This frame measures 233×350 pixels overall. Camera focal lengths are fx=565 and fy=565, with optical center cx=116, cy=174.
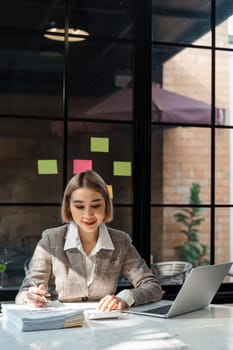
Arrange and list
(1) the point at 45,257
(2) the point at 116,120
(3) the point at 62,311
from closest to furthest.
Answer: (3) the point at 62,311, (1) the point at 45,257, (2) the point at 116,120

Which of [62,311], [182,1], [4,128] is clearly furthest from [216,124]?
[62,311]

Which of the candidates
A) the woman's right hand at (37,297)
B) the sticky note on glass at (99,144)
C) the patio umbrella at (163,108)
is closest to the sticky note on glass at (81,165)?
the sticky note on glass at (99,144)

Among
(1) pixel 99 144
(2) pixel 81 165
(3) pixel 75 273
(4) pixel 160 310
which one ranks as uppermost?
(1) pixel 99 144

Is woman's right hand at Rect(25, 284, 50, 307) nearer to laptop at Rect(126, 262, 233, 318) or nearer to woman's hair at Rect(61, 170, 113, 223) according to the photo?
laptop at Rect(126, 262, 233, 318)

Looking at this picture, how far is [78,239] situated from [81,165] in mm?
754

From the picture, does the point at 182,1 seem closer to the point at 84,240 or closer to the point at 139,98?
the point at 139,98

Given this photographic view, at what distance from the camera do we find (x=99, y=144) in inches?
127

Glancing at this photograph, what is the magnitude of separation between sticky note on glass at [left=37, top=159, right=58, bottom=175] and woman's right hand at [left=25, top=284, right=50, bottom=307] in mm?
1017

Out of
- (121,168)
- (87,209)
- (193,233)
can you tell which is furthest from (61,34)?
(193,233)

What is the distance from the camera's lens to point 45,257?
2.50m

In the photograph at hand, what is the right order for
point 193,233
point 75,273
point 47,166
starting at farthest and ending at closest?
point 193,233 → point 47,166 → point 75,273

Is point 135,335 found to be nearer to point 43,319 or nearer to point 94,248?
point 43,319

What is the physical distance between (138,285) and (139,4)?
167cm

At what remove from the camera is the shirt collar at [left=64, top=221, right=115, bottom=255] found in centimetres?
250
